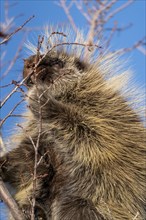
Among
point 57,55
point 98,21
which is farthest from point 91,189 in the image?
point 98,21

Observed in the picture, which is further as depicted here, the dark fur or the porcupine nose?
the porcupine nose

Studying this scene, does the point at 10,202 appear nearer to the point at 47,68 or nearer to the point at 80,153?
the point at 80,153

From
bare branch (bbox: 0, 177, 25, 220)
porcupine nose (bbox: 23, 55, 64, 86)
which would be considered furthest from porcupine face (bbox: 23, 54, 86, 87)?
bare branch (bbox: 0, 177, 25, 220)

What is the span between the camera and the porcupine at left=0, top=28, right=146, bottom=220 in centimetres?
258

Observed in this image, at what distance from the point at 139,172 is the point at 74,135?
464 millimetres

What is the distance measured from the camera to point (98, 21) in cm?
380

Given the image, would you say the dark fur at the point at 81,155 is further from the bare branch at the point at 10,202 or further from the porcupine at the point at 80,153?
the bare branch at the point at 10,202

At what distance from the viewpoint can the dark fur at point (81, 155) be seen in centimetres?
259

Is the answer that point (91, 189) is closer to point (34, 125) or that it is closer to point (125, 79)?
point (34, 125)

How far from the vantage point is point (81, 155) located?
2.70m

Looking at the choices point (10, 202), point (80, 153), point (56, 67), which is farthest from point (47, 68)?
point (10, 202)

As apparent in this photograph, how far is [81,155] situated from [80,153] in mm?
15

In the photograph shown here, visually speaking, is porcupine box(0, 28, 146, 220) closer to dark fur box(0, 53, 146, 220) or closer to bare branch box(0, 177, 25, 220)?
dark fur box(0, 53, 146, 220)

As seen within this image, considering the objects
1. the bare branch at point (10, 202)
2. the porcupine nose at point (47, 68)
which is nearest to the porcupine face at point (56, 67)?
the porcupine nose at point (47, 68)
